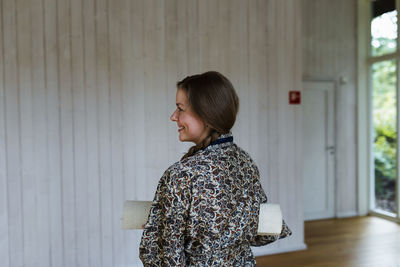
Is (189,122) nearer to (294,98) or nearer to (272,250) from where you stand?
(294,98)

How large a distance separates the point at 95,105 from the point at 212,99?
8.63ft

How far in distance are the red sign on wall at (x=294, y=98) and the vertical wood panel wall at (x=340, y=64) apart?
1622mm

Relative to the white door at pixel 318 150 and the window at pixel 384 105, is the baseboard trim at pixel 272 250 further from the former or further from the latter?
the window at pixel 384 105

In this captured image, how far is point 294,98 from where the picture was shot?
442 cm

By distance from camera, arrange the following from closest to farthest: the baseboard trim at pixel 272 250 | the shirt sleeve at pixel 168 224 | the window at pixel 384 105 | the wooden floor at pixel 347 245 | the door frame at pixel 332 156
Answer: the shirt sleeve at pixel 168 224, the wooden floor at pixel 347 245, the baseboard trim at pixel 272 250, the window at pixel 384 105, the door frame at pixel 332 156

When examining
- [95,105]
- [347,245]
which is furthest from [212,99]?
[347,245]

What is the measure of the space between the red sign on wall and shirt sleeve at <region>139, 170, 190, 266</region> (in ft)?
11.3

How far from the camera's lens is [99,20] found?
3.63 metres

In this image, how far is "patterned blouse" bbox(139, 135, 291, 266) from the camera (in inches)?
46.4

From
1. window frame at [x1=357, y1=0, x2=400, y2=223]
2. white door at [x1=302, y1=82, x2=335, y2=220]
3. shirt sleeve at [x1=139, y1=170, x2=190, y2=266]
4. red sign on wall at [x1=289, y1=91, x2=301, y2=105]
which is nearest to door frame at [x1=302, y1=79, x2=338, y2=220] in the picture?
white door at [x1=302, y1=82, x2=335, y2=220]

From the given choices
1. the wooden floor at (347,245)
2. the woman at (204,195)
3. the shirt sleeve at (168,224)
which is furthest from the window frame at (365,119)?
the shirt sleeve at (168,224)

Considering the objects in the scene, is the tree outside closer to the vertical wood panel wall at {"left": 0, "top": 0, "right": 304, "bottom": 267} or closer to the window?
the window

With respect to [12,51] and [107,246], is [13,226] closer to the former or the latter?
[107,246]

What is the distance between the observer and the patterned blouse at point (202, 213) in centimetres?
118
